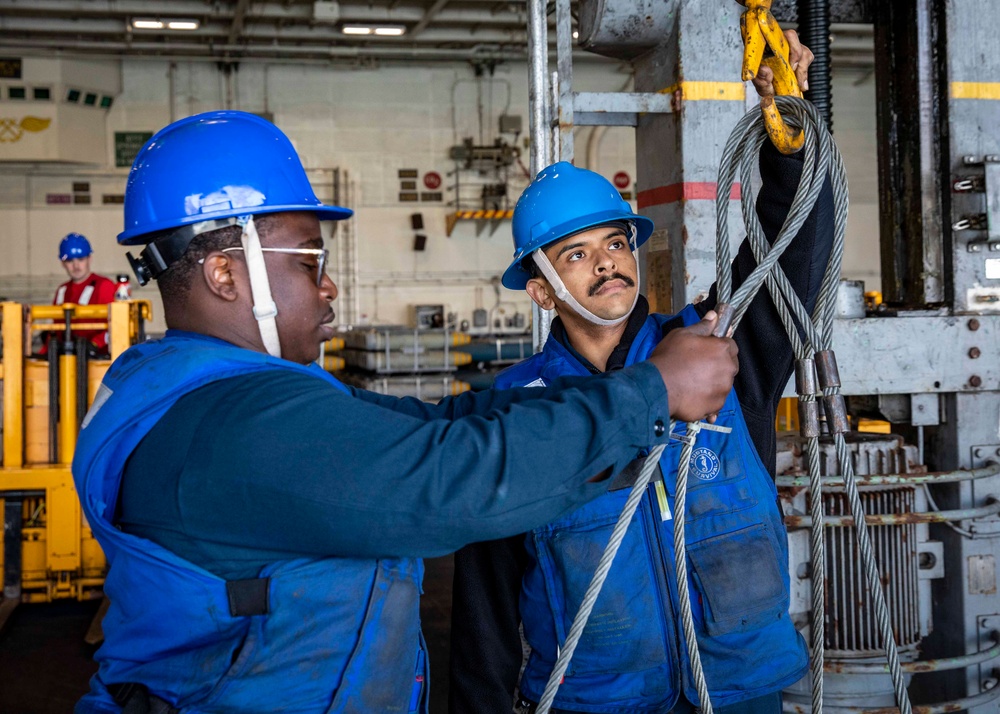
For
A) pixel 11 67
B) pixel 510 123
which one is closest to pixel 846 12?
pixel 510 123

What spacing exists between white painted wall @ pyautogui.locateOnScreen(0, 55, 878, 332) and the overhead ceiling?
0.43 meters

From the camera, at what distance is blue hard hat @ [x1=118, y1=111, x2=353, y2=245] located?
175 cm

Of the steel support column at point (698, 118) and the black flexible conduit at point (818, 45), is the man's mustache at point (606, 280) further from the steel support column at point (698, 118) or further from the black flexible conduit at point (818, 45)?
the black flexible conduit at point (818, 45)

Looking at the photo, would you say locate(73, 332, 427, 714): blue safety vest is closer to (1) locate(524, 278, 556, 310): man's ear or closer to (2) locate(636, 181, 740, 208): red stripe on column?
(1) locate(524, 278, 556, 310): man's ear

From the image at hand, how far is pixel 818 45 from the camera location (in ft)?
11.4

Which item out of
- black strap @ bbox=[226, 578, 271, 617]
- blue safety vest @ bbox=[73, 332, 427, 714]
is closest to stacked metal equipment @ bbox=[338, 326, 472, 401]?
blue safety vest @ bbox=[73, 332, 427, 714]

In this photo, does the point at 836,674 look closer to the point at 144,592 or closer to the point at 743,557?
the point at 743,557

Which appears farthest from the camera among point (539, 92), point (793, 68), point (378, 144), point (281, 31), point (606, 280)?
point (378, 144)

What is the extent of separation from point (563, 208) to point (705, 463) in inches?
33.8

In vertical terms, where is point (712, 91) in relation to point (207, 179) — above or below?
above

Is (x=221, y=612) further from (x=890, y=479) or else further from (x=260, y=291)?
(x=890, y=479)

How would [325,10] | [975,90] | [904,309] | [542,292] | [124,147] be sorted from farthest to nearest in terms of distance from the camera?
[124,147], [325,10], [904,309], [975,90], [542,292]

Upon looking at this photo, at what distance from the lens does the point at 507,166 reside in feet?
56.3

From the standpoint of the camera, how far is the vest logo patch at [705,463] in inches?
91.4
